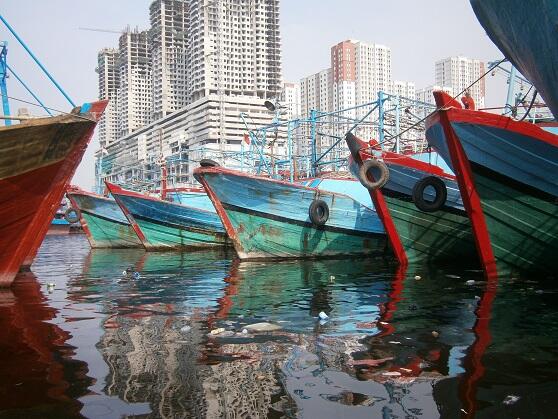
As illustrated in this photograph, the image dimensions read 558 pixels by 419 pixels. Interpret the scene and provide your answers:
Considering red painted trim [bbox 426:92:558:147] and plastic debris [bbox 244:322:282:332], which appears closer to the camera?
plastic debris [bbox 244:322:282:332]

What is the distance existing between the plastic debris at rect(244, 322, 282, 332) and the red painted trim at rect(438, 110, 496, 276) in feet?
14.0

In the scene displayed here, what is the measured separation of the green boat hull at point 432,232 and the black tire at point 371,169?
3.86 feet

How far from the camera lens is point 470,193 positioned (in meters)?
8.25

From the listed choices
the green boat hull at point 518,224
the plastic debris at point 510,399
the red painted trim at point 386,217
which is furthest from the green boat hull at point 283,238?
the plastic debris at point 510,399

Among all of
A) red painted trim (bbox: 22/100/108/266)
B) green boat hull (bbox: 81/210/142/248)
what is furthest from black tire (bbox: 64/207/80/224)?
red painted trim (bbox: 22/100/108/266)

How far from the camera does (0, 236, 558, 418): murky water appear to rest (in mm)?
3258

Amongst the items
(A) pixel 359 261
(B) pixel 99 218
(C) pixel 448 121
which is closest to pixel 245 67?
(B) pixel 99 218

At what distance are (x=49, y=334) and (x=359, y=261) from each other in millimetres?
9209

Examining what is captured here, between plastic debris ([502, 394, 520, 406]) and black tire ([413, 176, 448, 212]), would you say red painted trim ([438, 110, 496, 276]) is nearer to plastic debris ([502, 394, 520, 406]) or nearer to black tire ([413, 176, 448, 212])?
black tire ([413, 176, 448, 212])

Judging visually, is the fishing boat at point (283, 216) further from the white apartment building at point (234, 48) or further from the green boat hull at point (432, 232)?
the white apartment building at point (234, 48)

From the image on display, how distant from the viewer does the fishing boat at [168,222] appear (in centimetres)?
1766

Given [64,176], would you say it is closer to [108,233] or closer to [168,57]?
[108,233]

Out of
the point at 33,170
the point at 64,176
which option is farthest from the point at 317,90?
the point at 33,170

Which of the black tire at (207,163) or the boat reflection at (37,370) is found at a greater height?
the black tire at (207,163)
